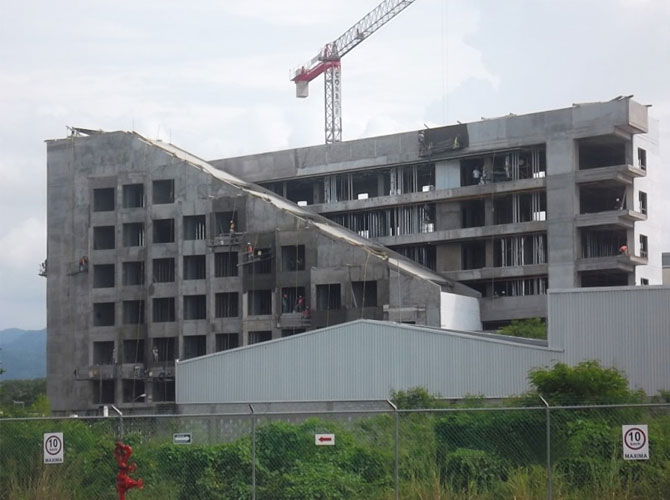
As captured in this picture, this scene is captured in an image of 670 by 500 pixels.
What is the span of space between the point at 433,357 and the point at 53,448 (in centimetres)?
3550

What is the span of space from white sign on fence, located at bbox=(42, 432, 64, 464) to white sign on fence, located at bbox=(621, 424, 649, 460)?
12.0 metres

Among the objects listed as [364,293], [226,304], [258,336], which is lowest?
[258,336]

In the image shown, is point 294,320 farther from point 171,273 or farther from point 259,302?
point 171,273

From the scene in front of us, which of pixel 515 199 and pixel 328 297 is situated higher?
pixel 515 199

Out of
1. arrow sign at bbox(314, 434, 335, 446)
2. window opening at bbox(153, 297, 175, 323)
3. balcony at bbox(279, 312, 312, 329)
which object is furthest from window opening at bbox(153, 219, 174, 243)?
arrow sign at bbox(314, 434, 335, 446)

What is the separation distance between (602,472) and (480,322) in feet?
211

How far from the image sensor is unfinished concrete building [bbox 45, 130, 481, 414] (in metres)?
85.7

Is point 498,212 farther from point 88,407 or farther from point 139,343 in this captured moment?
point 88,407

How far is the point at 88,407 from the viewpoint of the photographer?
96000 mm

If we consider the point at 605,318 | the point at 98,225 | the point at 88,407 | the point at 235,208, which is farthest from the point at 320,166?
the point at 605,318

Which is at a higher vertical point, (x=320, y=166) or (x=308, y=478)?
(x=320, y=166)

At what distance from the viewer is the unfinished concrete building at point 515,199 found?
87.6 m

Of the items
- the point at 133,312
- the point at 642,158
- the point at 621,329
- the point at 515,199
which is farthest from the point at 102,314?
the point at 621,329

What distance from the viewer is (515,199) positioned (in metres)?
92.1
